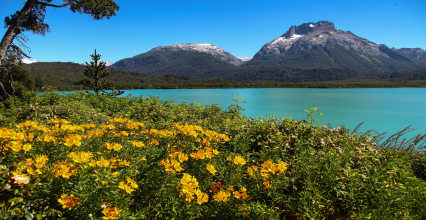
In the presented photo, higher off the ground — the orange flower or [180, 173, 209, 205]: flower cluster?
the orange flower

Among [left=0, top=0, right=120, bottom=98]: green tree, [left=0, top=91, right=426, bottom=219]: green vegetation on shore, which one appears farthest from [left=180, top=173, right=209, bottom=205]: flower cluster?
[left=0, top=0, right=120, bottom=98]: green tree

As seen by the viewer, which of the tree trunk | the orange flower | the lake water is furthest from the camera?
the lake water

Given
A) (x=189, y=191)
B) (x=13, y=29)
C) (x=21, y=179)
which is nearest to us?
(x=21, y=179)

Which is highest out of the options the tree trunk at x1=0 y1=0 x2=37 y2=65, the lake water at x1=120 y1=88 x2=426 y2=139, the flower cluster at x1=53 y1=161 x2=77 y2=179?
the tree trunk at x1=0 y1=0 x2=37 y2=65

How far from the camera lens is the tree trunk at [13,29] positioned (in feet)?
24.2

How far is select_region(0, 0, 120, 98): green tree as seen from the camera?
7547 mm

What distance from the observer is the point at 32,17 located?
8.47 meters

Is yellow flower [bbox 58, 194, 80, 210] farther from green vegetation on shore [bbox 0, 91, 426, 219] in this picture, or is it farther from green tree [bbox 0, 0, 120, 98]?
green tree [bbox 0, 0, 120, 98]

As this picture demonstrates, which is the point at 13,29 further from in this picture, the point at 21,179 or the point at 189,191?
the point at 189,191

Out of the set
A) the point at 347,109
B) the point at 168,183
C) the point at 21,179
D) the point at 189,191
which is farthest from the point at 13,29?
the point at 347,109

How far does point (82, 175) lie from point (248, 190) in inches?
58.0

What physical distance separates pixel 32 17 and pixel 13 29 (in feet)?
4.13

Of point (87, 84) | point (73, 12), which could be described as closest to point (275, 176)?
point (73, 12)

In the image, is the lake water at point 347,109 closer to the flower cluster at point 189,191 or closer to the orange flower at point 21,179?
the flower cluster at point 189,191
